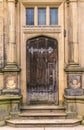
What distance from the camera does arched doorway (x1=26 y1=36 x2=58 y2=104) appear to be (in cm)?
1095

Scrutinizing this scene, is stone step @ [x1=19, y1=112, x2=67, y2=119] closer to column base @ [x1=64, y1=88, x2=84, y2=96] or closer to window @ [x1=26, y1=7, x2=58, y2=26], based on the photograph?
column base @ [x1=64, y1=88, x2=84, y2=96]

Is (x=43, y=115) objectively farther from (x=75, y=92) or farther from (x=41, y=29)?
(x=41, y=29)

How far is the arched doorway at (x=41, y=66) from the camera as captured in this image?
1095 cm

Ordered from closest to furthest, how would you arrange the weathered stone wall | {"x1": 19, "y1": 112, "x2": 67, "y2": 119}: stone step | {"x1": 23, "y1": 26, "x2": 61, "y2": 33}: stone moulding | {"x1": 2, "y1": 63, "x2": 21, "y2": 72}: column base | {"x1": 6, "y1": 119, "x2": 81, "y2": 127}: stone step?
1. {"x1": 6, "y1": 119, "x2": 81, "y2": 127}: stone step
2. {"x1": 19, "y1": 112, "x2": 67, "y2": 119}: stone step
3. {"x1": 2, "y1": 63, "x2": 21, "y2": 72}: column base
4. the weathered stone wall
5. {"x1": 23, "y1": 26, "x2": 61, "y2": 33}: stone moulding

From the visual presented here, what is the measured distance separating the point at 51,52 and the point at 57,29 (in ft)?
2.71

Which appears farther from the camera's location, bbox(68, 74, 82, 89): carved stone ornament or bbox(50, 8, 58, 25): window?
bbox(50, 8, 58, 25): window

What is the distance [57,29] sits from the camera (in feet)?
35.7

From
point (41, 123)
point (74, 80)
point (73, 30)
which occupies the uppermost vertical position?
point (73, 30)

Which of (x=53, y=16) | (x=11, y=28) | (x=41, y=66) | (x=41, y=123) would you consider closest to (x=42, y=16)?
(x=53, y=16)

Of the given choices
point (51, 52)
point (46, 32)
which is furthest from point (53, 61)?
point (46, 32)

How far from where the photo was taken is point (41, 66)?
1094 centimetres

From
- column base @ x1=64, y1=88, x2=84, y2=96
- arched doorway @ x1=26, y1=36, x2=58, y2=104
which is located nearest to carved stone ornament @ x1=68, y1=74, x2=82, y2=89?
column base @ x1=64, y1=88, x2=84, y2=96

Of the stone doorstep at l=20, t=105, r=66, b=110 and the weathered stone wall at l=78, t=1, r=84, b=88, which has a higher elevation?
the weathered stone wall at l=78, t=1, r=84, b=88

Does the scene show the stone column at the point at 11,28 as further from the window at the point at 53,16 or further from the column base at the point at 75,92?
the column base at the point at 75,92
